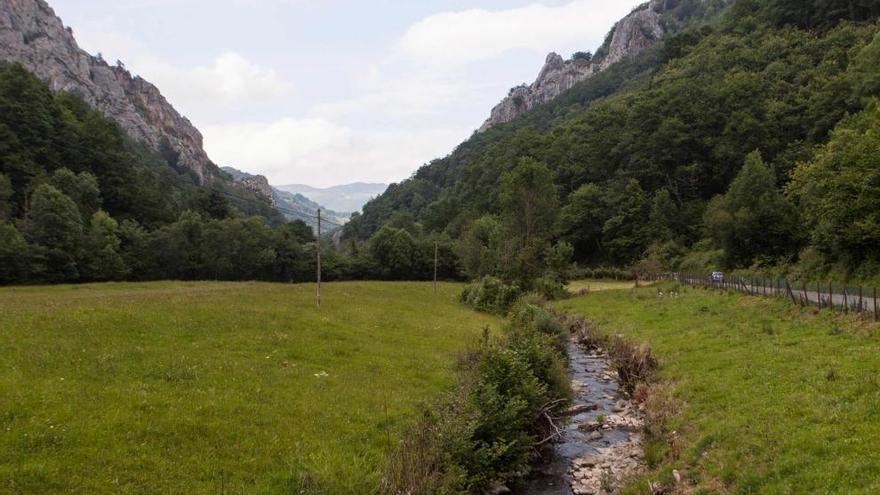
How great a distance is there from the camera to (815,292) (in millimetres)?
39656

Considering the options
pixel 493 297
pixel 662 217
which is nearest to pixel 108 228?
pixel 493 297

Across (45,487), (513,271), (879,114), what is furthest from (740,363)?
(513,271)

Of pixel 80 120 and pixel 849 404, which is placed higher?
pixel 80 120

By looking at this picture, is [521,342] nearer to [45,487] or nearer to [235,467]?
[235,467]

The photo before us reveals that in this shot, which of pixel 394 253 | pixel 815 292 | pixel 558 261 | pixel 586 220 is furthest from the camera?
pixel 586 220

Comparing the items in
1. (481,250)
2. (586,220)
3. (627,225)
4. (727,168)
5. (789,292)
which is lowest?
(789,292)

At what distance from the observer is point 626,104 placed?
178 meters

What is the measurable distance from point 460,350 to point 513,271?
51437 millimetres

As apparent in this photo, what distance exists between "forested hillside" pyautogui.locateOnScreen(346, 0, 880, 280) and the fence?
386 inches

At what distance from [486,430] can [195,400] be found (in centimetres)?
1026

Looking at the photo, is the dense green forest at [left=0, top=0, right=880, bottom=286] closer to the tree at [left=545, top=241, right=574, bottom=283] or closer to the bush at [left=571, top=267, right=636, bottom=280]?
the tree at [left=545, top=241, right=574, bottom=283]

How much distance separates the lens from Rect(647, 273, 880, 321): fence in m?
29.2

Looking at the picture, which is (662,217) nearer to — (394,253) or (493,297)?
(394,253)

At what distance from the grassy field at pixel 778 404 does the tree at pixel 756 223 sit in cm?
5624
